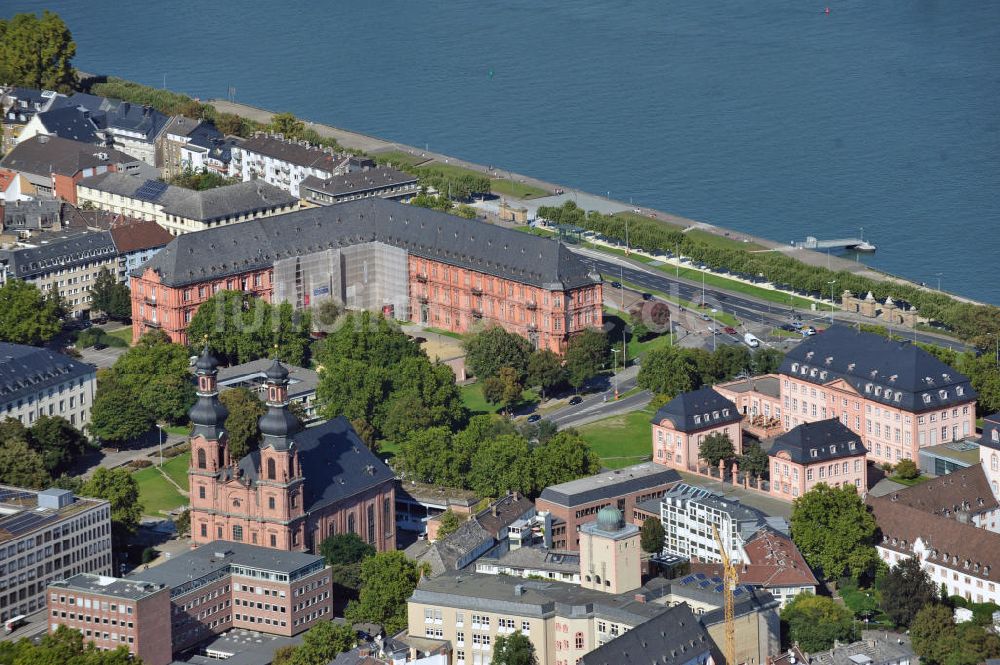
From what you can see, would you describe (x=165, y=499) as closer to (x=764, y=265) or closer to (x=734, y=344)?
(x=734, y=344)

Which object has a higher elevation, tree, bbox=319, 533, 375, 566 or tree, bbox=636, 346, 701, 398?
tree, bbox=636, 346, 701, 398

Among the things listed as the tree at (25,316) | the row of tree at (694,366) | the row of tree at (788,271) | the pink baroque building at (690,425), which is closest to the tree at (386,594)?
the pink baroque building at (690,425)

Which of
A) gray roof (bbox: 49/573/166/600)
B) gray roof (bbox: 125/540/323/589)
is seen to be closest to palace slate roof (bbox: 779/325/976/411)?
gray roof (bbox: 125/540/323/589)

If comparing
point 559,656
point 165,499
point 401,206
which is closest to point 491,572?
point 559,656

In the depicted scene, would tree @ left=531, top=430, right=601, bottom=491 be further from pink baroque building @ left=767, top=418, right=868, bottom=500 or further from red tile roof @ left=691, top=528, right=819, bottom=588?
red tile roof @ left=691, top=528, right=819, bottom=588

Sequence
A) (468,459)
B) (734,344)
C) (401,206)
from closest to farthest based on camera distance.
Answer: (468,459), (734,344), (401,206)

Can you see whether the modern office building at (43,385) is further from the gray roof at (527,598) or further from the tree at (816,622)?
the tree at (816,622)
